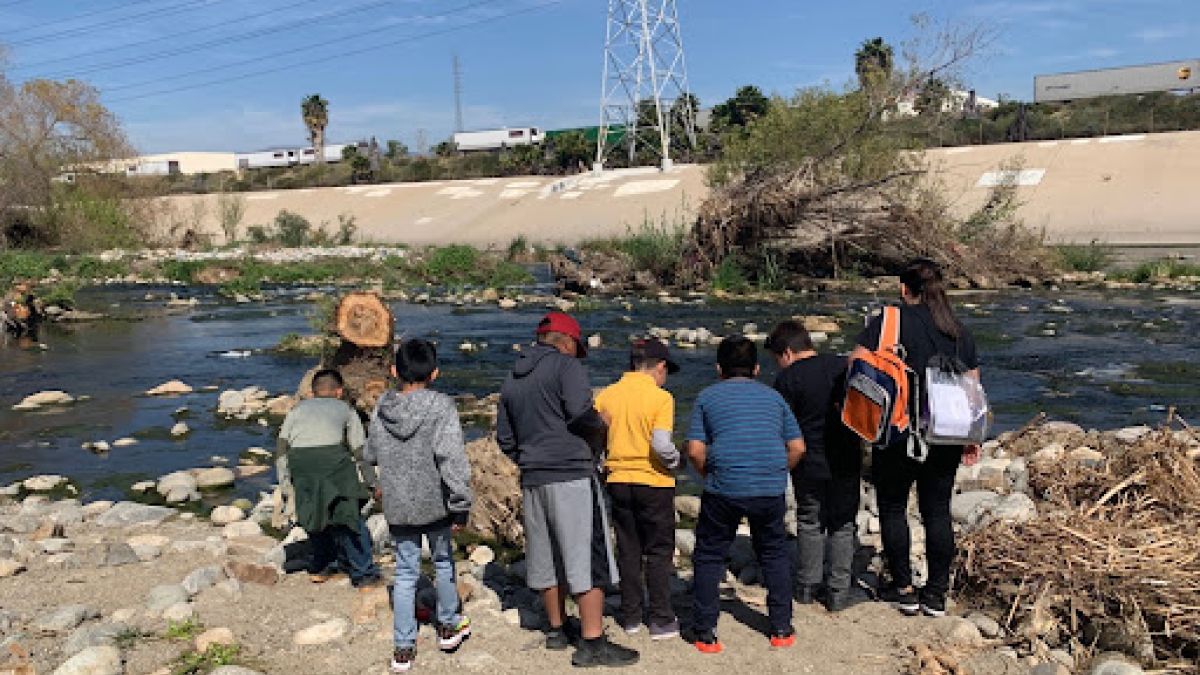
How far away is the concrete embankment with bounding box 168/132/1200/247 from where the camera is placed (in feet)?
121

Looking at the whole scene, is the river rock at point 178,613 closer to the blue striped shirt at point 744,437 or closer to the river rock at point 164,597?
the river rock at point 164,597

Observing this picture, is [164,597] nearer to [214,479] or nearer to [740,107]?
[214,479]

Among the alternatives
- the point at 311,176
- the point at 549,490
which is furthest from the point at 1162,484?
the point at 311,176

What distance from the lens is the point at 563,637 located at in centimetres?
498

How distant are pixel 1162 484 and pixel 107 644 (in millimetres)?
6092

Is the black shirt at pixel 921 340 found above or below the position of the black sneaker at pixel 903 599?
above

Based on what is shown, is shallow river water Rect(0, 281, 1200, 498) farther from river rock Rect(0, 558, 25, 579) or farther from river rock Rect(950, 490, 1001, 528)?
river rock Rect(950, 490, 1001, 528)

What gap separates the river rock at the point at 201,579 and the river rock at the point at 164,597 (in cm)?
6

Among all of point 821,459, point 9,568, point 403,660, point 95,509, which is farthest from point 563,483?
point 95,509

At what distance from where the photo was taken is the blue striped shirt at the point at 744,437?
4746 millimetres

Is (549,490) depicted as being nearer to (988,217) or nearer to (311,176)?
(988,217)

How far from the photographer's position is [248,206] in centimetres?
6444

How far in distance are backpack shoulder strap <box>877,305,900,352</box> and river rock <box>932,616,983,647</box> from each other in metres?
1.52

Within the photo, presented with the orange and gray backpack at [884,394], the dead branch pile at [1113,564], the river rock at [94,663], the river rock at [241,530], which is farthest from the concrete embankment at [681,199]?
the river rock at [94,663]
